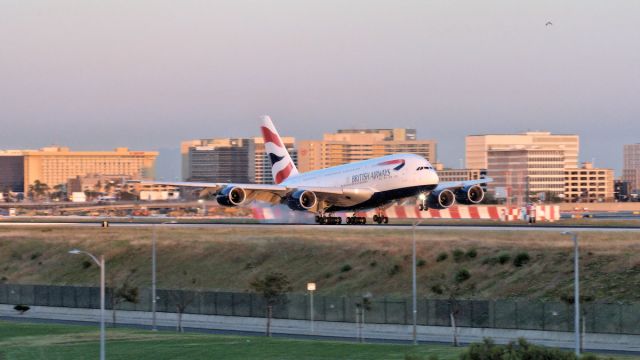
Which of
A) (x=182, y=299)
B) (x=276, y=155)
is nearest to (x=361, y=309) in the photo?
(x=182, y=299)

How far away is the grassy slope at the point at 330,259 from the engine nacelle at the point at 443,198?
15.1 feet

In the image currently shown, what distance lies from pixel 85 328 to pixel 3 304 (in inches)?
618

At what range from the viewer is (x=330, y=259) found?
9188 centimetres

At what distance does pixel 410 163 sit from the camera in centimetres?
9838

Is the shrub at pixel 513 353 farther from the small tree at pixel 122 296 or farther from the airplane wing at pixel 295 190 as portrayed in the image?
the airplane wing at pixel 295 190

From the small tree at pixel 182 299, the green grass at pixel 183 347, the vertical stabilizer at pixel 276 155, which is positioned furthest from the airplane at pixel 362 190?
the green grass at pixel 183 347

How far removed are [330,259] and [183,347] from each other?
77.7ft

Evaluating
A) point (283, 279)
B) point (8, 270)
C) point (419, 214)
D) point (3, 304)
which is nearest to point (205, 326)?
point (283, 279)

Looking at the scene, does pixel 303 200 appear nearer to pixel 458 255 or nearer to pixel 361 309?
pixel 458 255

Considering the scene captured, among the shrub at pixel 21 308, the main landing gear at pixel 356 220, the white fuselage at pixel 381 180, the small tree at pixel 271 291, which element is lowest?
the shrub at pixel 21 308

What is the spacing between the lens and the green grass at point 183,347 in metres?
65.6

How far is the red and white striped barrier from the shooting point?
382 ft

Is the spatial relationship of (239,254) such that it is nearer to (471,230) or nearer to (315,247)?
(315,247)

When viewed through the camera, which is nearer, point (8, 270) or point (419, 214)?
point (8, 270)
